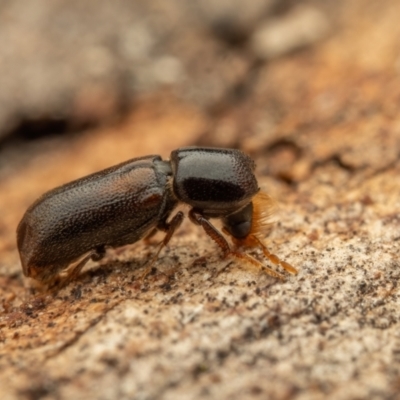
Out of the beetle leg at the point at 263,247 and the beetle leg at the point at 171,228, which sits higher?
the beetle leg at the point at 171,228

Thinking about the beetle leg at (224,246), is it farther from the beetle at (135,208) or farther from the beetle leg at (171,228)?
the beetle leg at (171,228)

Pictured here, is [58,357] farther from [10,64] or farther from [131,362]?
[10,64]

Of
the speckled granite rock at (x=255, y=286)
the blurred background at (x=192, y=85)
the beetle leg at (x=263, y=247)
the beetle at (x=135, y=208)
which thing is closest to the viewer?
the speckled granite rock at (x=255, y=286)

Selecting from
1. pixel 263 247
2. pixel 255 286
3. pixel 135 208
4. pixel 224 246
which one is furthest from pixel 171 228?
pixel 255 286

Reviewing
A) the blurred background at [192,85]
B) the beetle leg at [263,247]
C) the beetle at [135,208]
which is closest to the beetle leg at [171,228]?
the beetle at [135,208]

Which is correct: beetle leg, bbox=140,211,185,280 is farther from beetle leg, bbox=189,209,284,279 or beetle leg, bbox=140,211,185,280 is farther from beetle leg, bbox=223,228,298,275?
beetle leg, bbox=223,228,298,275
